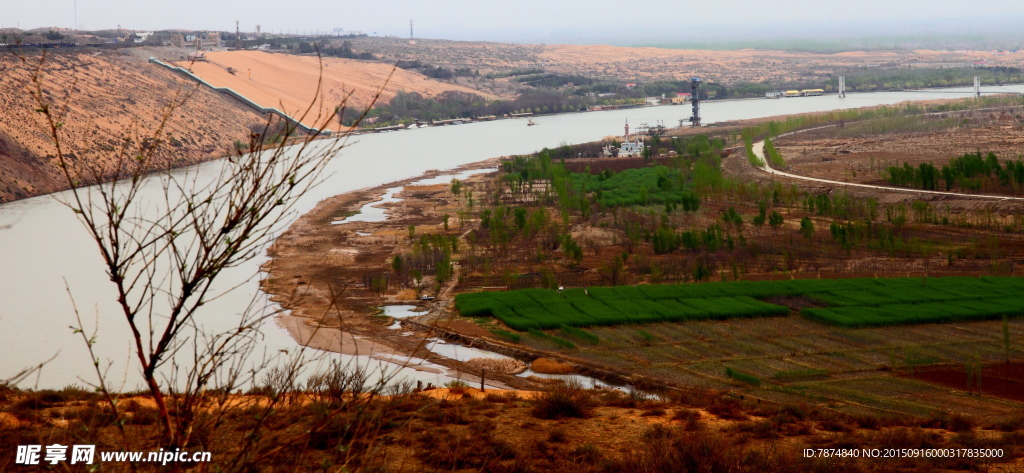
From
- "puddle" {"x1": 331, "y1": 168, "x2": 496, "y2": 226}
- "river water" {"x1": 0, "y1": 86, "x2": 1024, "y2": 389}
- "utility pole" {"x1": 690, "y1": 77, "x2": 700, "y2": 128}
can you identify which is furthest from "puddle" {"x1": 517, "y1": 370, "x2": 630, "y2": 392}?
"utility pole" {"x1": 690, "y1": 77, "x2": 700, "y2": 128}

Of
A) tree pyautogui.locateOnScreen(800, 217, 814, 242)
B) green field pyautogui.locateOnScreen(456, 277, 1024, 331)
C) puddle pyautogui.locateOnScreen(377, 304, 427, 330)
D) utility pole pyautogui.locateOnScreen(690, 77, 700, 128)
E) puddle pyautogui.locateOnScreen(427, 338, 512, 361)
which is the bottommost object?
puddle pyautogui.locateOnScreen(427, 338, 512, 361)

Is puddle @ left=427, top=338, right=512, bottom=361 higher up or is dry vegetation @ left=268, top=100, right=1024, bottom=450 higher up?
dry vegetation @ left=268, top=100, right=1024, bottom=450

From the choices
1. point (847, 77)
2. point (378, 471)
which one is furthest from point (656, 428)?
point (847, 77)

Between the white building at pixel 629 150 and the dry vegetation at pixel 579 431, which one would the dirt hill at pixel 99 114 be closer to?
the white building at pixel 629 150

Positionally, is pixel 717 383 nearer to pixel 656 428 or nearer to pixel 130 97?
pixel 656 428

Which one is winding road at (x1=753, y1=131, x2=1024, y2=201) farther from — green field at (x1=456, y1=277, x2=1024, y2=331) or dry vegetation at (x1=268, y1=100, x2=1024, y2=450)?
green field at (x1=456, y1=277, x2=1024, y2=331)
